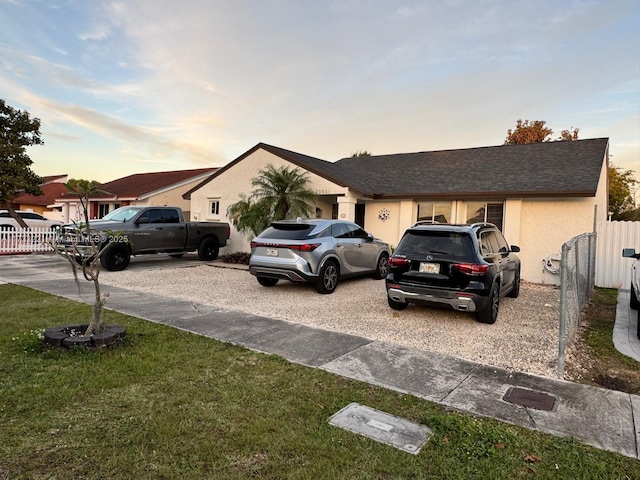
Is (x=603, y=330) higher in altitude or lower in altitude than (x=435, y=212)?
lower

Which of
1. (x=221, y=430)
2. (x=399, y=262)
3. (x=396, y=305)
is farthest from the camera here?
(x=396, y=305)

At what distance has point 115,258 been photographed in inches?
474

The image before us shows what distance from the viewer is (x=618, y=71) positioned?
41.1ft

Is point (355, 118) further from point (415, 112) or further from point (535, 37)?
point (535, 37)

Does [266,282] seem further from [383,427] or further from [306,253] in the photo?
[383,427]

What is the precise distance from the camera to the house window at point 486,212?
41.6 ft

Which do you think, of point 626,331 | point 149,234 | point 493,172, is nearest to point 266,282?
point 149,234

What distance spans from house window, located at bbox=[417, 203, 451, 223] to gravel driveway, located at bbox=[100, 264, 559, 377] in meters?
3.45

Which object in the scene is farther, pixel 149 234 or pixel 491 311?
pixel 149 234

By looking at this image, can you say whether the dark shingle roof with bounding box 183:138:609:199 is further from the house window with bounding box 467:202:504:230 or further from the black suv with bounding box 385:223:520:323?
the black suv with bounding box 385:223:520:323

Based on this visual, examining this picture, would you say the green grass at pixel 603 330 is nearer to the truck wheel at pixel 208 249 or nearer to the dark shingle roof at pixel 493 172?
the dark shingle roof at pixel 493 172

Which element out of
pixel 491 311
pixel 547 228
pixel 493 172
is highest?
pixel 493 172

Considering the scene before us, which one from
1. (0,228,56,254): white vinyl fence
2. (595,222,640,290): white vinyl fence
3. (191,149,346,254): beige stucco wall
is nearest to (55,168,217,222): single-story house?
(191,149,346,254): beige stucco wall

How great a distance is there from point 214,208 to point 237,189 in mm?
2032
